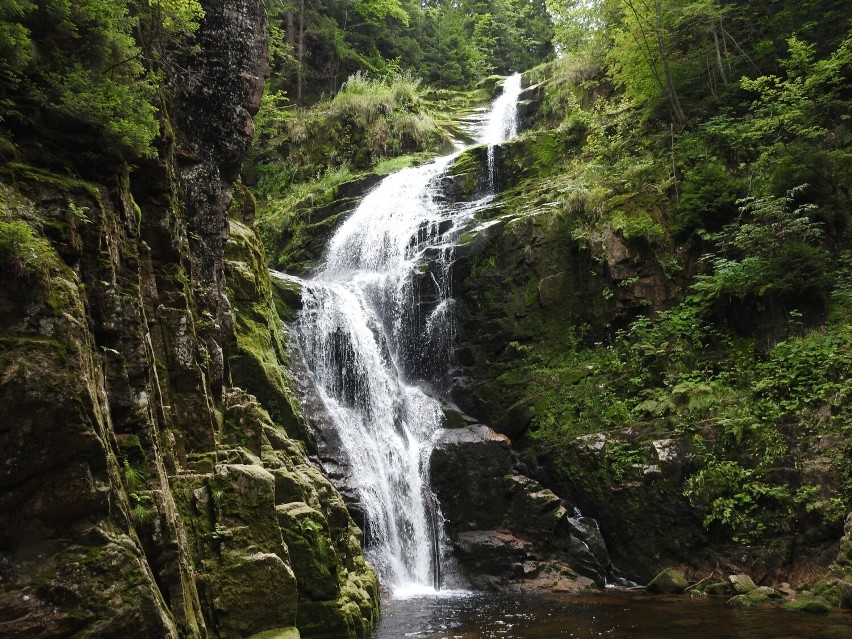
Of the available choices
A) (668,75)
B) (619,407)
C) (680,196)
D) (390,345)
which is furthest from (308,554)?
(668,75)

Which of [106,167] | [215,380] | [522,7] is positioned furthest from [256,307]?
[522,7]

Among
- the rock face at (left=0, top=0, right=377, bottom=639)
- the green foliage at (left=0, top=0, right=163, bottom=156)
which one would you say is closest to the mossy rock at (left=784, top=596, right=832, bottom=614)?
the rock face at (left=0, top=0, right=377, bottom=639)

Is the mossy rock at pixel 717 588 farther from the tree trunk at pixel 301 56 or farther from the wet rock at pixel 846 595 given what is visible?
the tree trunk at pixel 301 56

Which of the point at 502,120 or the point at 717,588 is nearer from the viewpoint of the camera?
the point at 717,588

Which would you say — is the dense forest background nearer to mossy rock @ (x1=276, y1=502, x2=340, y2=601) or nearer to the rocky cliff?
the rocky cliff

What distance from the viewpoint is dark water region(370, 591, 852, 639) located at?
798 centimetres

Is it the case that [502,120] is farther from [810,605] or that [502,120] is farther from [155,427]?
[155,427]

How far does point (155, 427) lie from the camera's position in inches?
245

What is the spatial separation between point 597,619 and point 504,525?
13.9 ft

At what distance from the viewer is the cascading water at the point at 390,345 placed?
13.1 metres

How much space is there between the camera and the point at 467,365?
1688 centimetres

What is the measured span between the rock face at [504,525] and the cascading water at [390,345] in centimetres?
55

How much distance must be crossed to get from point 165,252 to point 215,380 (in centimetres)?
201

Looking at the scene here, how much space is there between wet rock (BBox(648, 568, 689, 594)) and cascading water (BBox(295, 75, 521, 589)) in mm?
4238
